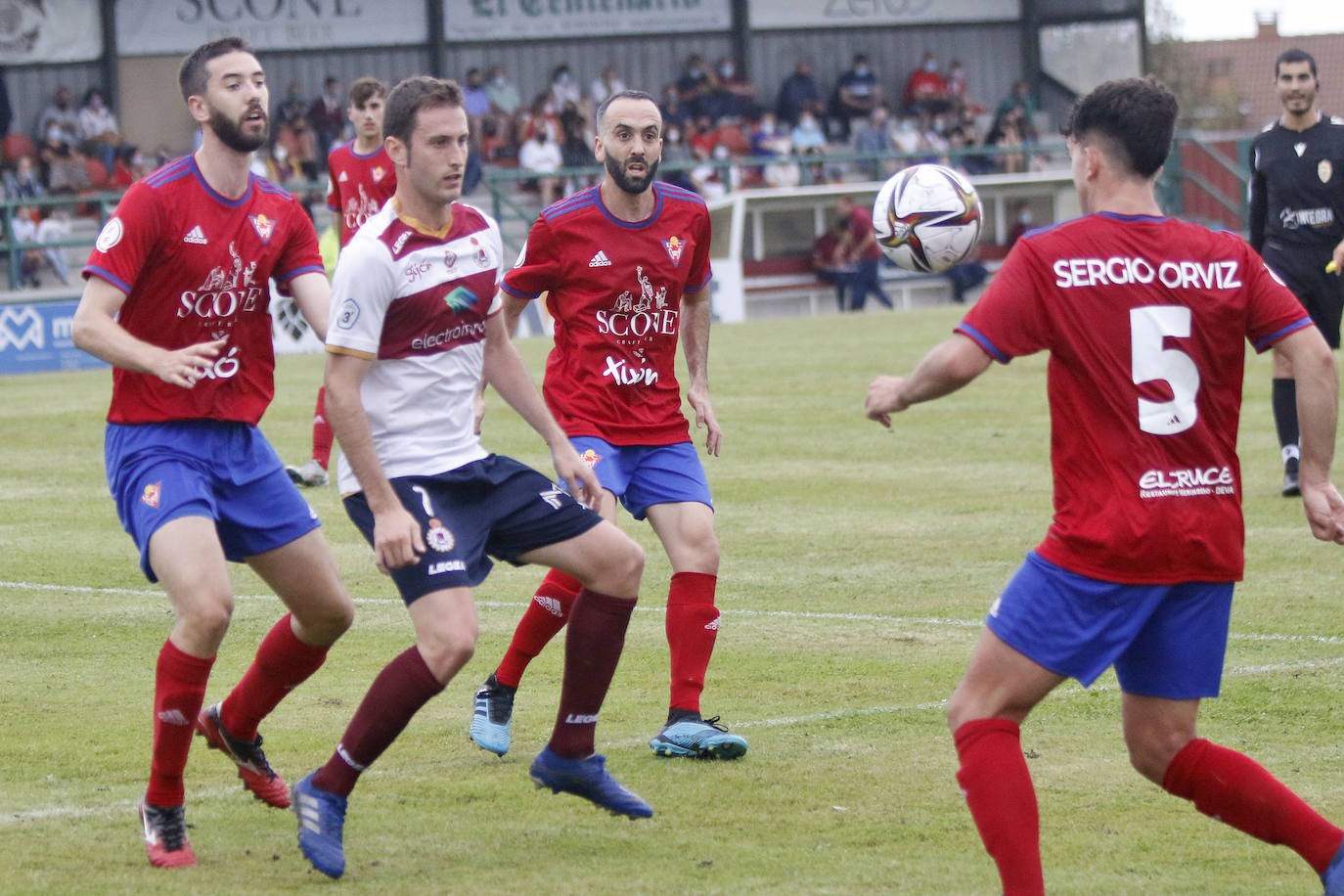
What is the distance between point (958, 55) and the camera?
41188 millimetres

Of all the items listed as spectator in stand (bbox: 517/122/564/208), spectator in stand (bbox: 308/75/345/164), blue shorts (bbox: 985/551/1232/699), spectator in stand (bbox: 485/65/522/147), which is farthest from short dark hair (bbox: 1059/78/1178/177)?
spectator in stand (bbox: 485/65/522/147)

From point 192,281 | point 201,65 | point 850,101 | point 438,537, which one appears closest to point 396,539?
point 438,537

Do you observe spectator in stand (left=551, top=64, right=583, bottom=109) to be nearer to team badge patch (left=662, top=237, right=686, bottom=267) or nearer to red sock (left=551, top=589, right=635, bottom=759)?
team badge patch (left=662, top=237, right=686, bottom=267)

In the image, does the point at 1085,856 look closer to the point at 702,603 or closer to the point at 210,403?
the point at 702,603

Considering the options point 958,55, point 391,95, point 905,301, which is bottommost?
point 905,301

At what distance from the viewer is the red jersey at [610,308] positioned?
677 centimetres

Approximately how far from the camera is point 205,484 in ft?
17.6

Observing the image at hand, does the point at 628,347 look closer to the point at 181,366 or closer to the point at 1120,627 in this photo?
the point at 181,366

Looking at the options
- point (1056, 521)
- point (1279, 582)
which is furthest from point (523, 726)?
point (1279, 582)

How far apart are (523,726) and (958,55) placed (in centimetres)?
3656

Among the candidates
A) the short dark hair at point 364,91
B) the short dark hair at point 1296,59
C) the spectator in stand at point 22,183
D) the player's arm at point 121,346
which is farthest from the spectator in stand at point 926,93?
the player's arm at point 121,346

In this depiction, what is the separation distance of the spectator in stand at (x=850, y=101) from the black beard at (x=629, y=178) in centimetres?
3137

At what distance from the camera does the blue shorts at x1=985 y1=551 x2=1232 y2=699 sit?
172 inches

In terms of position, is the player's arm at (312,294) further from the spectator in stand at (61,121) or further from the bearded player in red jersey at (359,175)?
the spectator in stand at (61,121)
